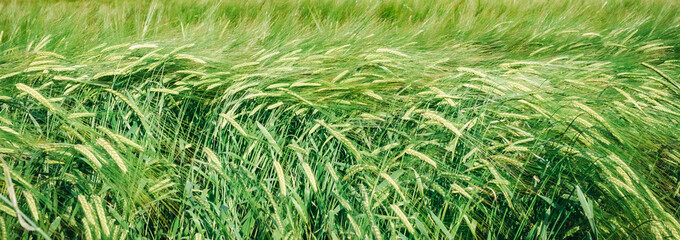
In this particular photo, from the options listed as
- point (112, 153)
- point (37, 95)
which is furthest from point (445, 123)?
point (37, 95)

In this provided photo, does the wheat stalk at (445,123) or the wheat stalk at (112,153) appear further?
the wheat stalk at (445,123)

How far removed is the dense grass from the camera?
1.01 metres

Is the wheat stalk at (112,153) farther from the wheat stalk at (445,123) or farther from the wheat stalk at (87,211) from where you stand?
the wheat stalk at (445,123)

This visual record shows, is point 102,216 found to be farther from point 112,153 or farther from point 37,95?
point 37,95

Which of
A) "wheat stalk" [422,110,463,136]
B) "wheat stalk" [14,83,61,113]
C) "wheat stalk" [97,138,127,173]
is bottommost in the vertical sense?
"wheat stalk" [97,138,127,173]

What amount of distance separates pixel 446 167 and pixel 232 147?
27.1 inches

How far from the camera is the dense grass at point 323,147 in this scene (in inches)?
39.8

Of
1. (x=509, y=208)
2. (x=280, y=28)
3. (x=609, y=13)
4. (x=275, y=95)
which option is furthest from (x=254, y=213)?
(x=609, y=13)

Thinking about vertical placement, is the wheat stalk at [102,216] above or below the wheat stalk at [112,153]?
below

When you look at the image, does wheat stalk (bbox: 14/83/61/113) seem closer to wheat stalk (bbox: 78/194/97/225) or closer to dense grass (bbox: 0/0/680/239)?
dense grass (bbox: 0/0/680/239)

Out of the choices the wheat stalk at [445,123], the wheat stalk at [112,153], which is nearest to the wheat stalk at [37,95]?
the wheat stalk at [112,153]

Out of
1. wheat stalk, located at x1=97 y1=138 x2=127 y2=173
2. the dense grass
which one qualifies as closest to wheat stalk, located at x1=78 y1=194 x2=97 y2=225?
the dense grass

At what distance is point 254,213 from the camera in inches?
42.1

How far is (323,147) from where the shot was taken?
1287 mm
